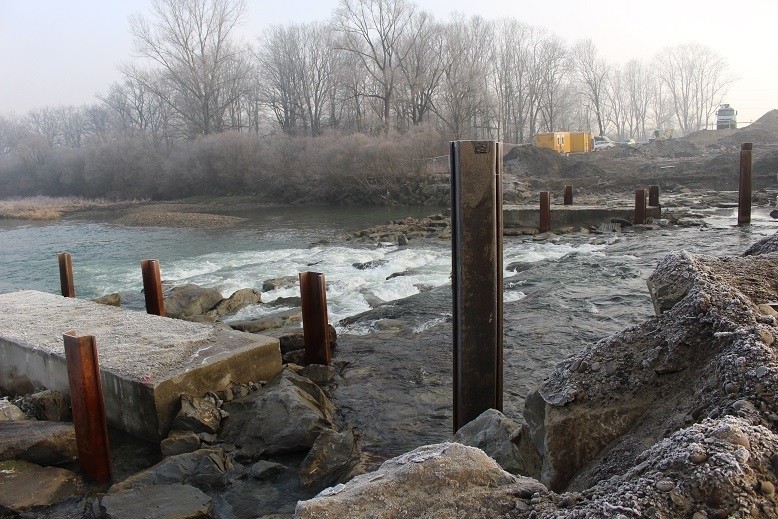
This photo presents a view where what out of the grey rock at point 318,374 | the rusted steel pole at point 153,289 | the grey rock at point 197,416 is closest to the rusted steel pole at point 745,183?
the grey rock at point 318,374

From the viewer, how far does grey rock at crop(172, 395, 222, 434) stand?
5.75 meters

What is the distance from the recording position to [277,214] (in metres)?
38.5

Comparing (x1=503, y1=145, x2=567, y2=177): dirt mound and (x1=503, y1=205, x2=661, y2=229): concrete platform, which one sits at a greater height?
(x1=503, y1=145, x2=567, y2=177): dirt mound

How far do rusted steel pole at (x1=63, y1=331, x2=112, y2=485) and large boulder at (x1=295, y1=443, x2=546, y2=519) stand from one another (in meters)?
3.47

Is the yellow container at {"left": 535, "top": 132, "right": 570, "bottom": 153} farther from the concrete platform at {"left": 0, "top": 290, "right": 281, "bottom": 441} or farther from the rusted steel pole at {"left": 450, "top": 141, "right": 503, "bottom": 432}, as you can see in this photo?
the rusted steel pole at {"left": 450, "top": 141, "right": 503, "bottom": 432}

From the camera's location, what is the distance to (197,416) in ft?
18.9

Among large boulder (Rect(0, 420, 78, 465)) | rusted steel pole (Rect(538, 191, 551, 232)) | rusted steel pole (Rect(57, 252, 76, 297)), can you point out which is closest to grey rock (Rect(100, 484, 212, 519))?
large boulder (Rect(0, 420, 78, 465))

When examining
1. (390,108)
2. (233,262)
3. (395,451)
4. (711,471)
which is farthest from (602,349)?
(390,108)

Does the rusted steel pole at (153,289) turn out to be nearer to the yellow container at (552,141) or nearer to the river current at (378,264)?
the river current at (378,264)

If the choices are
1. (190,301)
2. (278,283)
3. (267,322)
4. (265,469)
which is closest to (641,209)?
(278,283)

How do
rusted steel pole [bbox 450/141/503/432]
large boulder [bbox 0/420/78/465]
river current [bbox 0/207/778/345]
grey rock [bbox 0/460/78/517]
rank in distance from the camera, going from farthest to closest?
1. river current [bbox 0/207/778/345]
2. large boulder [bbox 0/420/78/465]
3. grey rock [bbox 0/460/78/517]
4. rusted steel pole [bbox 450/141/503/432]

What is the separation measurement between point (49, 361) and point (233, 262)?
40.9 ft

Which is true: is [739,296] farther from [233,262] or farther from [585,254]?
[233,262]

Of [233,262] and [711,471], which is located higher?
[711,471]
